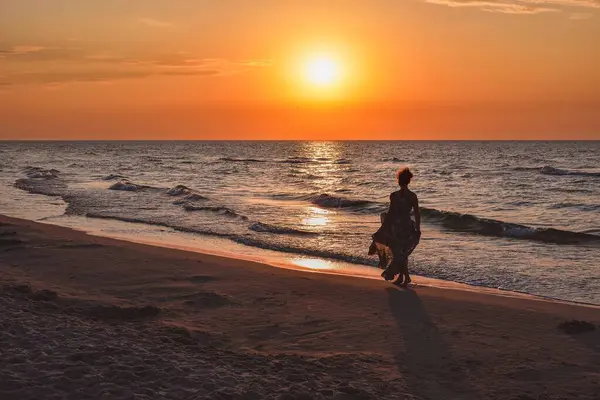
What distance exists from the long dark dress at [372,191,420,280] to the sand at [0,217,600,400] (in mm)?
451

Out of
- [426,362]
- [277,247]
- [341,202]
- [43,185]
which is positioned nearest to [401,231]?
[426,362]

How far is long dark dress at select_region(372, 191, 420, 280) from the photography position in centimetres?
959

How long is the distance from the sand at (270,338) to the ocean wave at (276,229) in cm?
586

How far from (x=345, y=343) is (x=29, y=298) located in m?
4.05


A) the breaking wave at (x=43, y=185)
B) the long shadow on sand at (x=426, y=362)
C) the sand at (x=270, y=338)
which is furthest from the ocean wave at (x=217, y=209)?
the long shadow on sand at (x=426, y=362)

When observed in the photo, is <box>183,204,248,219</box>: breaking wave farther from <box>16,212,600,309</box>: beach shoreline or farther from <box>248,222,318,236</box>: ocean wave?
<box>16,212,600,309</box>: beach shoreline

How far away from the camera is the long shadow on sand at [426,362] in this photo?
530 cm

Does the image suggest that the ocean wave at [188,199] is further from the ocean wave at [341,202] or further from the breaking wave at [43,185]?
the breaking wave at [43,185]

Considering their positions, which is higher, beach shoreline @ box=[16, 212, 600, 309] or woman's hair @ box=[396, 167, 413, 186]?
woman's hair @ box=[396, 167, 413, 186]

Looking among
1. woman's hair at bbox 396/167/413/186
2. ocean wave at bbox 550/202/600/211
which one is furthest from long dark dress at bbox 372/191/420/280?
ocean wave at bbox 550/202/600/211

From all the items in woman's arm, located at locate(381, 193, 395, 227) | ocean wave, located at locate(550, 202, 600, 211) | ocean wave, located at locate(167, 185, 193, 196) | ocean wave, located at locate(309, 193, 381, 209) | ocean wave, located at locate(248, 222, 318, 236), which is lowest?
ocean wave, located at locate(248, 222, 318, 236)

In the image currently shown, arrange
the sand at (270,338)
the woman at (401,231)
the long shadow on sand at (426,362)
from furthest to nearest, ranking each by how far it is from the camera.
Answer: the woman at (401,231) → the long shadow on sand at (426,362) → the sand at (270,338)

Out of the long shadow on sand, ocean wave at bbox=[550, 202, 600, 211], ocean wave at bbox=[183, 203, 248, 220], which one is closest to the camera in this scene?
the long shadow on sand

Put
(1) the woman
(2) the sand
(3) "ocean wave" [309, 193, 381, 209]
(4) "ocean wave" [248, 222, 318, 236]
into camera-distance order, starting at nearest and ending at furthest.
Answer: (2) the sand → (1) the woman → (4) "ocean wave" [248, 222, 318, 236] → (3) "ocean wave" [309, 193, 381, 209]
